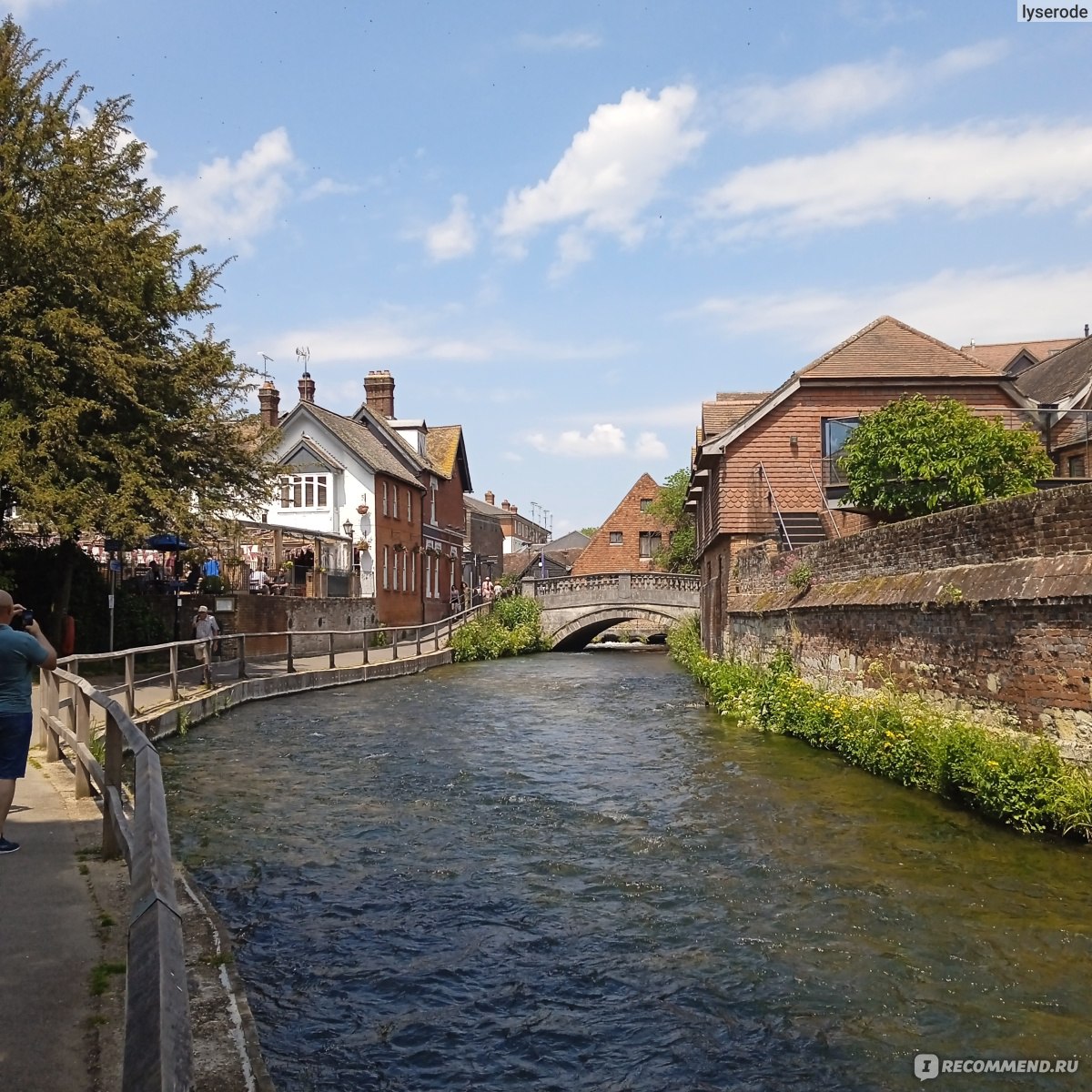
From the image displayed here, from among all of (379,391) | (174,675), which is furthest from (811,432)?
(379,391)

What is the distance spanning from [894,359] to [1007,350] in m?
33.3

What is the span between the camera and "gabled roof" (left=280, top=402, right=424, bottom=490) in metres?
40.4

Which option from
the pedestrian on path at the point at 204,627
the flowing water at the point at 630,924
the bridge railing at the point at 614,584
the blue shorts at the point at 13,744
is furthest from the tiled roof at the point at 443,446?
the blue shorts at the point at 13,744

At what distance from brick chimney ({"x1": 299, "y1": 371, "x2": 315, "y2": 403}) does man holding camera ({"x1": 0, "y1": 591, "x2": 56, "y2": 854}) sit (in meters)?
39.4

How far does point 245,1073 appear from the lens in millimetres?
4250

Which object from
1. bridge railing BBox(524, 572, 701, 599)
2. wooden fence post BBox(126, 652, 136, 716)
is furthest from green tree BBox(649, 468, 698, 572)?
wooden fence post BBox(126, 652, 136, 716)

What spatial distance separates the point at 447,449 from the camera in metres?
54.2

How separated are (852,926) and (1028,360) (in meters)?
48.1

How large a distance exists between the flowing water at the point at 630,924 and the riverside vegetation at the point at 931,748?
1.01 feet

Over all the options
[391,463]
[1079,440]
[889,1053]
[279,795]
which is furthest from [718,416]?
[889,1053]

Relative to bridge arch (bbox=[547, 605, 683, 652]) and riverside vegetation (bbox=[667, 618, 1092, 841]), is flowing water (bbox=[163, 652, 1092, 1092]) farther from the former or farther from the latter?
bridge arch (bbox=[547, 605, 683, 652])

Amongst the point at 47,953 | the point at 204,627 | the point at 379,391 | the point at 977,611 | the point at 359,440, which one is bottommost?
the point at 47,953

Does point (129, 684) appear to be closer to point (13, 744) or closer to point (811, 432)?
point (13, 744)

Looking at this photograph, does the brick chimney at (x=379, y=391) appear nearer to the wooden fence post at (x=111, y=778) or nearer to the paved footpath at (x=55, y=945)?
the paved footpath at (x=55, y=945)
